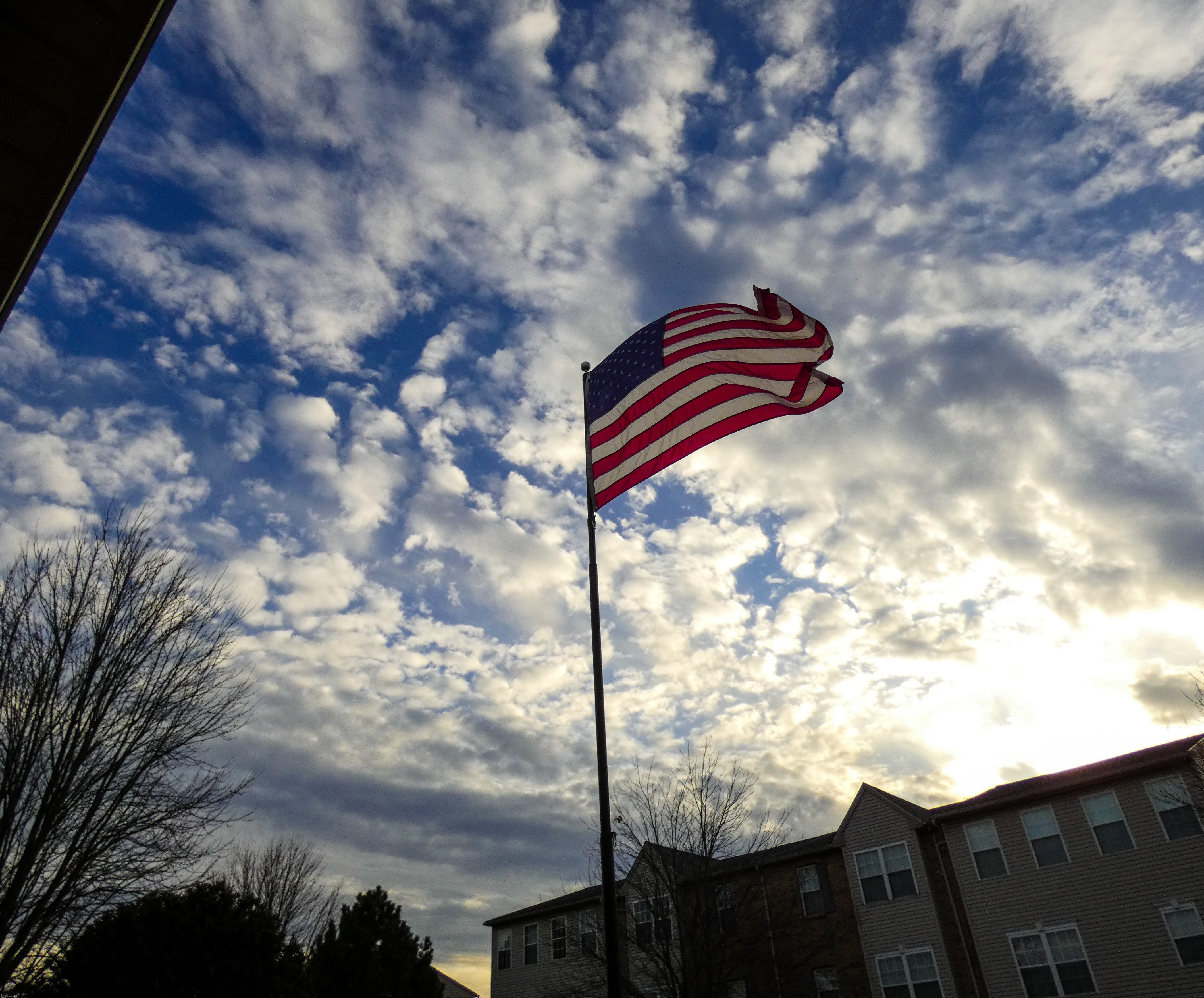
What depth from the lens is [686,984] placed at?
70.8ft

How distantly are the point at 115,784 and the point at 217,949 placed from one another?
12.5 ft

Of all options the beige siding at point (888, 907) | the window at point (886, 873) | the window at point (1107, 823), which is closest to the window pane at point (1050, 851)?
the window at point (1107, 823)

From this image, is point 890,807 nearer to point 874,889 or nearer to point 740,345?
point 874,889

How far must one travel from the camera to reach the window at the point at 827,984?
27.5 m

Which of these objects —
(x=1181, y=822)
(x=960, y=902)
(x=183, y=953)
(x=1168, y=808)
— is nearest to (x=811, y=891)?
(x=960, y=902)

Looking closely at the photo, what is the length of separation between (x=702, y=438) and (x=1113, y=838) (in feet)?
71.5

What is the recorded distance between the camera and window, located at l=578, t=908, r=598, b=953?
30755 millimetres

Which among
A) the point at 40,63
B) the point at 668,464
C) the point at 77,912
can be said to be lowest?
the point at 77,912

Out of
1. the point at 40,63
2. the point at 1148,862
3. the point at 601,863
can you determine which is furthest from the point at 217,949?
the point at 1148,862

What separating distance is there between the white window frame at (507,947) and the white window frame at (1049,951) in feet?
79.4

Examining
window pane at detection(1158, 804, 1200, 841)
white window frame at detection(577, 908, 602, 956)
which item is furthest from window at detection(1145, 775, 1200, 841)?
white window frame at detection(577, 908, 602, 956)

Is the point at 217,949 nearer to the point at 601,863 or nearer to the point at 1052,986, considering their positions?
the point at 601,863

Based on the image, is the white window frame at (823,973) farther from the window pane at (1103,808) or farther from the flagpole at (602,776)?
the flagpole at (602,776)

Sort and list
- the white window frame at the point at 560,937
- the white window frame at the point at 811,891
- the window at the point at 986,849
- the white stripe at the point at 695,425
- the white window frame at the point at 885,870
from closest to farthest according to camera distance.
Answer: the white stripe at the point at 695,425 < the window at the point at 986,849 < the white window frame at the point at 885,870 < the white window frame at the point at 811,891 < the white window frame at the point at 560,937
